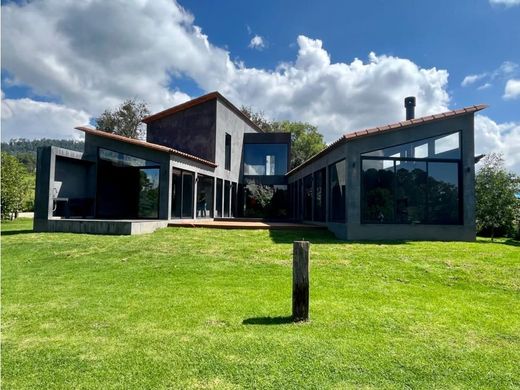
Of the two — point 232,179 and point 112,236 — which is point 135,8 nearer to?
point 112,236

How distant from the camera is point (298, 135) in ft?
127

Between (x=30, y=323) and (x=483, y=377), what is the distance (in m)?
5.13

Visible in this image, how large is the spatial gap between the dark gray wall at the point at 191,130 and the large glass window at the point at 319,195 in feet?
22.0

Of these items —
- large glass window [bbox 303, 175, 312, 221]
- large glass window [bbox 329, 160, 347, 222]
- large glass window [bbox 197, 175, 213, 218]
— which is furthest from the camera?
large glass window [bbox 197, 175, 213, 218]

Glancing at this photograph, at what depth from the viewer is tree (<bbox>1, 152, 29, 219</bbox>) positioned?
24.2 meters

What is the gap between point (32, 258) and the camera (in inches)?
343

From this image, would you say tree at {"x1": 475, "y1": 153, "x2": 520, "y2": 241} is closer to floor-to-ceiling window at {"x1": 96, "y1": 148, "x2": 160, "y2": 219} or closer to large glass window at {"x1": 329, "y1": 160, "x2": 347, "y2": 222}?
large glass window at {"x1": 329, "y1": 160, "x2": 347, "y2": 222}

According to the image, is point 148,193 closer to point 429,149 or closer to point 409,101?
point 429,149

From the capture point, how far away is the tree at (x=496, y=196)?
53.0ft

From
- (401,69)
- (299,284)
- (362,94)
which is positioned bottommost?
(299,284)

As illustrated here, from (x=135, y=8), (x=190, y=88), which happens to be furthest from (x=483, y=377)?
(x=190, y=88)

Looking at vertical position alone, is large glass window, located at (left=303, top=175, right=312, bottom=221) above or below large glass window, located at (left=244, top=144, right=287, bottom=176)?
below

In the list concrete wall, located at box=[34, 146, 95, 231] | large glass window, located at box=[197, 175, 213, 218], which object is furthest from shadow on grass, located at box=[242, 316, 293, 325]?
large glass window, located at box=[197, 175, 213, 218]

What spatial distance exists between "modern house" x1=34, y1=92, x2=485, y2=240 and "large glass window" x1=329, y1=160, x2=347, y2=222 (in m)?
0.04
